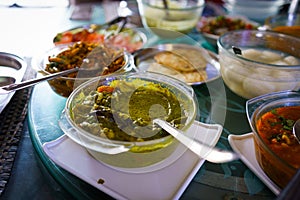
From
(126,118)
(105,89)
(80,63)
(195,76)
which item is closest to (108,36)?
(80,63)

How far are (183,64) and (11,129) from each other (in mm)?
667

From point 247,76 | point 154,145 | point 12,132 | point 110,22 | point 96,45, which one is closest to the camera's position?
point 154,145

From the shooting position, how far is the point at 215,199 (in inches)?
27.6

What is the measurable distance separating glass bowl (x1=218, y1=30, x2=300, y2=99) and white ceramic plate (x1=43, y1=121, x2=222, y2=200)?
351mm

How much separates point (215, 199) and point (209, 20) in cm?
117

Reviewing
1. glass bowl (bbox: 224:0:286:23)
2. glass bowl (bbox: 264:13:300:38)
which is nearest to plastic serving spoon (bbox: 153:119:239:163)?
glass bowl (bbox: 264:13:300:38)

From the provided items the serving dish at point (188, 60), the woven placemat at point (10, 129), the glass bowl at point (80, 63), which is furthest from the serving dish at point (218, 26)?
the woven placemat at point (10, 129)

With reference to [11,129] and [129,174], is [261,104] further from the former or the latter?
[11,129]

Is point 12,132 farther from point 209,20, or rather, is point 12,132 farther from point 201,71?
point 209,20

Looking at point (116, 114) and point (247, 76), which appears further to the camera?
point (247, 76)

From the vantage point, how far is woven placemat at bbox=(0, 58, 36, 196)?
0.78m

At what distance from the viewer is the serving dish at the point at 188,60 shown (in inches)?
44.4

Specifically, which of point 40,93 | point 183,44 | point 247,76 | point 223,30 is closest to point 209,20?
point 223,30

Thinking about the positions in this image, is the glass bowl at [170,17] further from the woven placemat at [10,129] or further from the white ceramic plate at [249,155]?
the white ceramic plate at [249,155]
